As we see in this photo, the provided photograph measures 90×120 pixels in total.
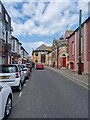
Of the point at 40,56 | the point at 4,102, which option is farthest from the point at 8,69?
the point at 40,56

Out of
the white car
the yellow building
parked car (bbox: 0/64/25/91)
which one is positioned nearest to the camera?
the white car

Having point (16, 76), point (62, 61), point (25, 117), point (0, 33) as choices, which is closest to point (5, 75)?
point (16, 76)

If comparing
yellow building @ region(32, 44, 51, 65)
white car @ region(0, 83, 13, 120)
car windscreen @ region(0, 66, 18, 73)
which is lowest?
white car @ region(0, 83, 13, 120)

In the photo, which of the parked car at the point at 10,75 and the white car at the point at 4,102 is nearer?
the white car at the point at 4,102

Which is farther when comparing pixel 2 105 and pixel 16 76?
pixel 16 76

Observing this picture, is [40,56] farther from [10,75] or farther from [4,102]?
[4,102]

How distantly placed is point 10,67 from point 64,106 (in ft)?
15.8

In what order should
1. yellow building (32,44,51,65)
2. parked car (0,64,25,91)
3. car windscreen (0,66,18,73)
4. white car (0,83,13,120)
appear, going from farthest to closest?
yellow building (32,44,51,65) → car windscreen (0,66,18,73) → parked car (0,64,25,91) → white car (0,83,13,120)

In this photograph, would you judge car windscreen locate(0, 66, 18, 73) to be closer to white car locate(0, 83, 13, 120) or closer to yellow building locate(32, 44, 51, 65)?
white car locate(0, 83, 13, 120)

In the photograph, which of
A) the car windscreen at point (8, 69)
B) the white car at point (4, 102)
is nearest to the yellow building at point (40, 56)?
the car windscreen at point (8, 69)

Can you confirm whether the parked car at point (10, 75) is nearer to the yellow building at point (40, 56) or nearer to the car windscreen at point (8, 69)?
the car windscreen at point (8, 69)

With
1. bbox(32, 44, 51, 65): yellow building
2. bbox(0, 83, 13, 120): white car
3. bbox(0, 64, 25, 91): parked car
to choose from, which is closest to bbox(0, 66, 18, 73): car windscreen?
bbox(0, 64, 25, 91): parked car

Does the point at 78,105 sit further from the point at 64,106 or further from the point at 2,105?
the point at 2,105

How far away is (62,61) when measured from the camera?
53344 mm
